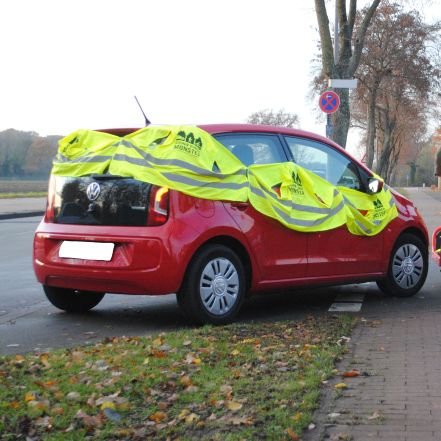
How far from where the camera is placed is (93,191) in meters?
7.29

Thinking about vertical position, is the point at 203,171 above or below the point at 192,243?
above

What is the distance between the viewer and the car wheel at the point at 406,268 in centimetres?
898

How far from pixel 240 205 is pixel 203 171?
0.50m

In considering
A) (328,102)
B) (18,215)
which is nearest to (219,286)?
(328,102)

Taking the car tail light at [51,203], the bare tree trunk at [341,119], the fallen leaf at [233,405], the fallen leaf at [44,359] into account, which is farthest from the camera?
the bare tree trunk at [341,119]

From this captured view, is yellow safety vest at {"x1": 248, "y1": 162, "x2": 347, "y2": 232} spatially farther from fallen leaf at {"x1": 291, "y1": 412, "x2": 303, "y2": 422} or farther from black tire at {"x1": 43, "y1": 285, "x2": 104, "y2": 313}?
fallen leaf at {"x1": 291, "y1": 412, "x2": 303, "y2": 422}

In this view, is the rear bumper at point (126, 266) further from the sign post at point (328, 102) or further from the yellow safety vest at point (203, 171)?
the sign post at point (328, 102)

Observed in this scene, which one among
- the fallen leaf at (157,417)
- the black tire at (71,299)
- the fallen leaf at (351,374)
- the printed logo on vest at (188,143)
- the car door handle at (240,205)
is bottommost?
the black tire at (71,299)

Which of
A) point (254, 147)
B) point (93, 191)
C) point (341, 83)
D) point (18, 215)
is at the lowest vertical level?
point (18, 215)

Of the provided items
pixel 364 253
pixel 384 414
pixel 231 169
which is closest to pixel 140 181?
pixel 231 169

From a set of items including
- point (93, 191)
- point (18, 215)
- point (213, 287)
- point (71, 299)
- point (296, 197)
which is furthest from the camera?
point (18, 215)

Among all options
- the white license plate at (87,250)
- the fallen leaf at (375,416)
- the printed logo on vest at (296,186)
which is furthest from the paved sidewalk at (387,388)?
the white license plate at (87,250)

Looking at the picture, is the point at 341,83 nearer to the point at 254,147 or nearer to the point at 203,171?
the point at 254,147

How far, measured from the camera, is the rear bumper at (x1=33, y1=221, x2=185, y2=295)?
6887mm
